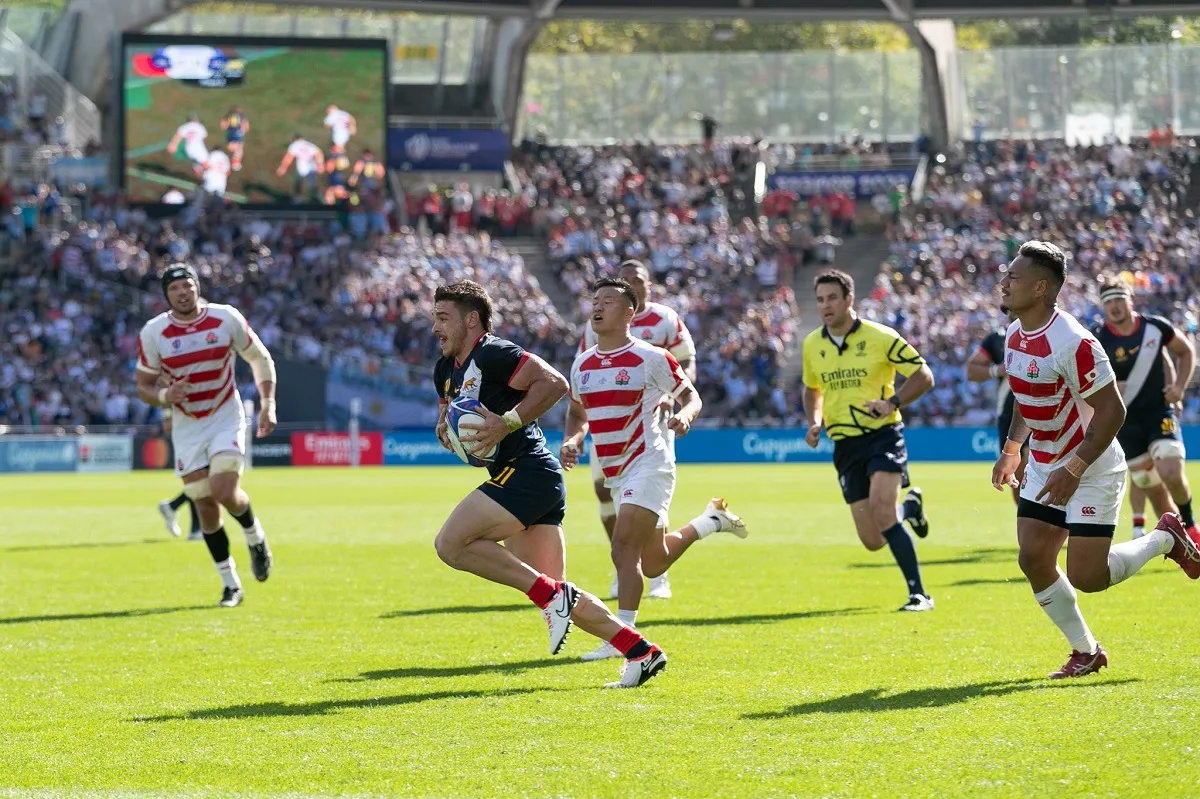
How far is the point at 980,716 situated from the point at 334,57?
3960 cm

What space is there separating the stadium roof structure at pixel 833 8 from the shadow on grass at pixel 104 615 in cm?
4023

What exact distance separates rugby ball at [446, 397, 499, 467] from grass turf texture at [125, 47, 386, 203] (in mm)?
37323

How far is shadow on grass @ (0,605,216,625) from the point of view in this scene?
11.7 metres

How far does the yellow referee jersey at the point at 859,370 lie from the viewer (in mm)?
11773

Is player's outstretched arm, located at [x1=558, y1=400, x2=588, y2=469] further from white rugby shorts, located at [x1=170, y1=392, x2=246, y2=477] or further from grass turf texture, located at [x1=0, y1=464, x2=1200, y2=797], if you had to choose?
white rugby shorts, located at [x1=170, y1=392, x2=246, y2=477]

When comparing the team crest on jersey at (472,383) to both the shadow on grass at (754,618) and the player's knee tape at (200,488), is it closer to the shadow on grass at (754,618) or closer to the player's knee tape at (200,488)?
the shadow on grass at (754,618)

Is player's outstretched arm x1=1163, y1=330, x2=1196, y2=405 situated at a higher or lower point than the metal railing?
lower

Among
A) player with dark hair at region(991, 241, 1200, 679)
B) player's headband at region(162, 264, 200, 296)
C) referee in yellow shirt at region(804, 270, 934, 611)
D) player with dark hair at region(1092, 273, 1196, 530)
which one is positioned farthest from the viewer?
player with dark hair at region(1092, 273, 1196, 530)

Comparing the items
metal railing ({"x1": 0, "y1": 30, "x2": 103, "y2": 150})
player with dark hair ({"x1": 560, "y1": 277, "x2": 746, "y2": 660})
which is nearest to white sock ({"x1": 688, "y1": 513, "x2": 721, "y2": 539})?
player with dark hair ({"x1": 560, "y1": 277, "x2": 746, "y2": 660})

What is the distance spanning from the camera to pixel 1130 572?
821 cm

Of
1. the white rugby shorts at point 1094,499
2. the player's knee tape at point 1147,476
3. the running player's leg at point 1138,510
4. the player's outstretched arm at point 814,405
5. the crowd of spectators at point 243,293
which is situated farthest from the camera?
the crowd of spectators at point 243,293

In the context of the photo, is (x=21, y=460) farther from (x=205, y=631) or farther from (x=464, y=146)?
(x=205, y=631)

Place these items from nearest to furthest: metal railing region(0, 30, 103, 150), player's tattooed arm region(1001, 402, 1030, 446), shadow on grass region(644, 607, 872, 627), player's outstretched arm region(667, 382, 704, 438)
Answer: player's tattooed arm region(1001, 402, 1030, 446), player's outstretched arm region(667, 382, 704, 438), shadow on grass region(644, 607, 872, 627), metal railing region(0, 30, 103, 150)

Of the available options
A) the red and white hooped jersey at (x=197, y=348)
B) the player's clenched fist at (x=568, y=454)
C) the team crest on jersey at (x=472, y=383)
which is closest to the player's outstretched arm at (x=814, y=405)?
the player's clenched fist at (x=568, y=454)
